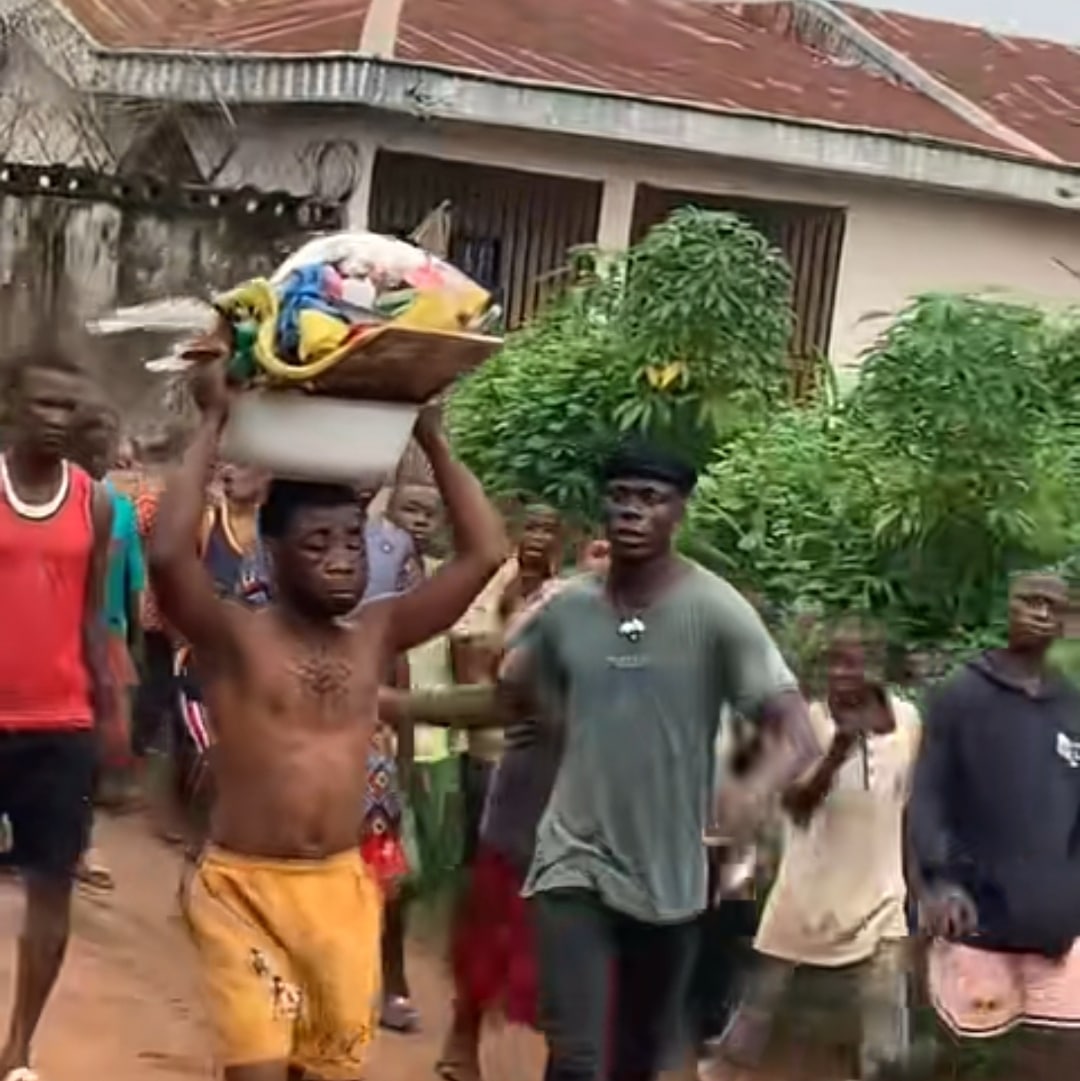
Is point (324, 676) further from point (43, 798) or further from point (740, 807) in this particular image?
point (43, 798)

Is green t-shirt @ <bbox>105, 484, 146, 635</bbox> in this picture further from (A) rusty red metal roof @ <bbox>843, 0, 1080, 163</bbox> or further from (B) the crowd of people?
(A) rusty red metal roof @ <bbox>843, 0, 1080, 163</bbox>

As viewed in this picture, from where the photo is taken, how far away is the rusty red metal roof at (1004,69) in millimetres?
17797

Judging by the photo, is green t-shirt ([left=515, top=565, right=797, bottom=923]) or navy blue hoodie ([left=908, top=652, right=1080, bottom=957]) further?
navy blue hoodie ([left=908, top=652, right=1080, bottom=957])

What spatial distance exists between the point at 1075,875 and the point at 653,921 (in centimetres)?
134

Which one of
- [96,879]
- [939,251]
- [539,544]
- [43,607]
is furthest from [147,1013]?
[939,251]

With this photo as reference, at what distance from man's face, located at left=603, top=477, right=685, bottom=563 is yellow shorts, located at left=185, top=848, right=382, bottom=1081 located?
1.03 metres

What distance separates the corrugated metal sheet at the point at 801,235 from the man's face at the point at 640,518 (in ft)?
29.8

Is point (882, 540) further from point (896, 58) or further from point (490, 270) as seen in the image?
point (896, 58)

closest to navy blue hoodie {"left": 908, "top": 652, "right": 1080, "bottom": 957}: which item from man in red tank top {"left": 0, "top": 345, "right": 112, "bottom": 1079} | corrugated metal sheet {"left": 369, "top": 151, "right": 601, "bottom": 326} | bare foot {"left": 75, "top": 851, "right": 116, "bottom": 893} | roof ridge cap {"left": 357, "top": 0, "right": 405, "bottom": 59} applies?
man in red tank top {"left": 0, "top": 345, "right": 112, "bottom": 1079}

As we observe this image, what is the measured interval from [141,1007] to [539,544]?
1.82 m

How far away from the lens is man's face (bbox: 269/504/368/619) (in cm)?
518

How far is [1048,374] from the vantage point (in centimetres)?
970

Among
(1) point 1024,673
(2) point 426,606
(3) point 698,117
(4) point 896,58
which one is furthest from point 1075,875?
(4) point 896,58

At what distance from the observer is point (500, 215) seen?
50.1 feet
